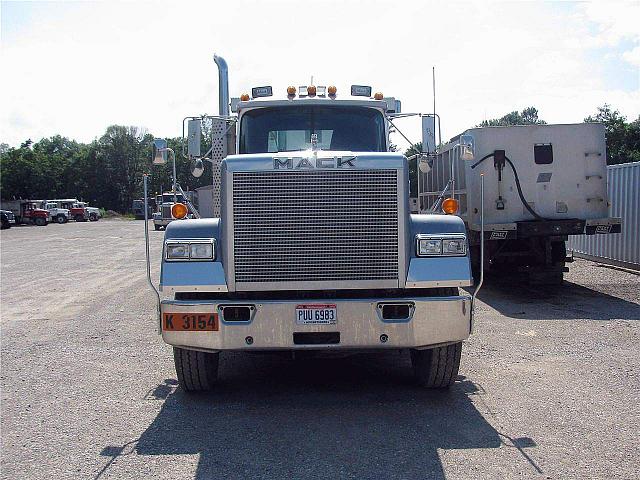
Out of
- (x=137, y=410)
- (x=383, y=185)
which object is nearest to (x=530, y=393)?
(x=383, y=185)

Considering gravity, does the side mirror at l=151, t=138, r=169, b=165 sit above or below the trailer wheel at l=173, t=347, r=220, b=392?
above

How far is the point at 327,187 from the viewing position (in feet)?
18.8

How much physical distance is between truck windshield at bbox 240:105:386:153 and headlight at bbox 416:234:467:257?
78.4 inches

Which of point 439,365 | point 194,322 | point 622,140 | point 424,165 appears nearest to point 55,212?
point 622,140

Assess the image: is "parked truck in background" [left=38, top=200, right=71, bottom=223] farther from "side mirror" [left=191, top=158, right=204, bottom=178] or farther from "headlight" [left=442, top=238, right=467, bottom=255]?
"headlight" [left=442, top=238, right=467, bottom=255]

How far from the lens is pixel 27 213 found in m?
57.2

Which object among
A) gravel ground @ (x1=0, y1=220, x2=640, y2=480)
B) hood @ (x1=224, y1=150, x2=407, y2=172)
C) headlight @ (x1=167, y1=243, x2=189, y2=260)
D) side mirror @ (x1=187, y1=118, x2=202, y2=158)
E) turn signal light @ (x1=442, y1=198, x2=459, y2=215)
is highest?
side mirror @ (x1=187, y1=118, x2=202, y2=158)

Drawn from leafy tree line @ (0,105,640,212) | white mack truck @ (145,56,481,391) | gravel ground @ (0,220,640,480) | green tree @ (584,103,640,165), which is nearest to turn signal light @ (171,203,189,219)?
white mack truck @ (145,56,481,391)

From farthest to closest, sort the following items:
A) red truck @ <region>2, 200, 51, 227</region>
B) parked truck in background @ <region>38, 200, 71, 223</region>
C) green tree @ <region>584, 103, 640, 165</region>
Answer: parked truck in background @ <region>38, 200, 71, 223</region>
red truck @ <region>2, 200, 51, 227</region>
green tree @ <region>584, 103, 640, 165</region>

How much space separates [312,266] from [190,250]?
99cm

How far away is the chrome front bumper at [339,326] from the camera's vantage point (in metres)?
5.66

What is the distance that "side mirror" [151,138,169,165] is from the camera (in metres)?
6.76

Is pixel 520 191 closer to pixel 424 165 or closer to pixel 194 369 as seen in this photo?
pixel 424 165

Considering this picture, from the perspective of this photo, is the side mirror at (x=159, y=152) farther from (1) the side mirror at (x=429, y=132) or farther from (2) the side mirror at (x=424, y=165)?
(1) the side mirror at (x=429, y=132)
